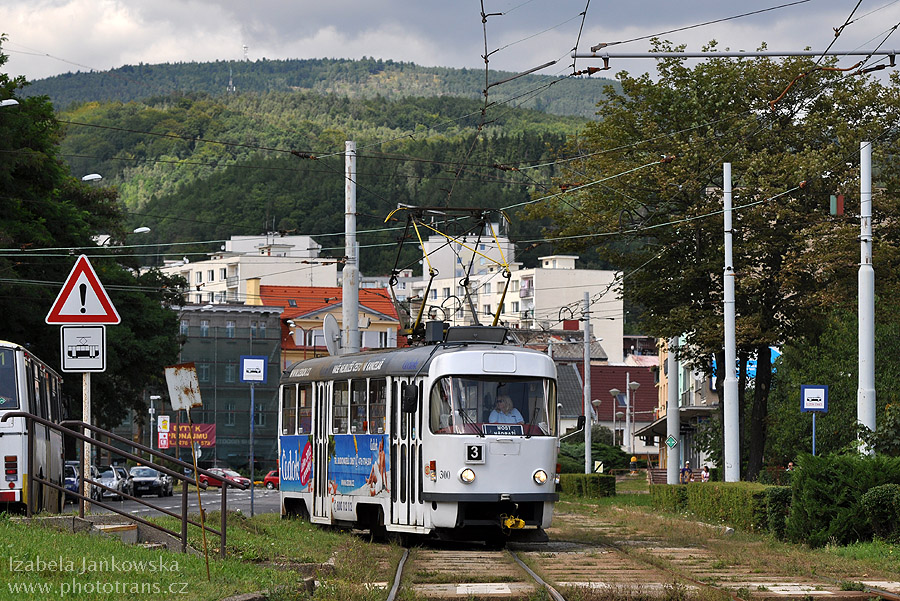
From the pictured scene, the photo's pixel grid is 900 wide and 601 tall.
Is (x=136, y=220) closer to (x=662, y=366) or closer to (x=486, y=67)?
(x=662, y=366)

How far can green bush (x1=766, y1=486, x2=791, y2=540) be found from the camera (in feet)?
72.4

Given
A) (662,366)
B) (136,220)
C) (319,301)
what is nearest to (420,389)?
(662,366)

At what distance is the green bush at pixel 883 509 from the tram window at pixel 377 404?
24.1 ft

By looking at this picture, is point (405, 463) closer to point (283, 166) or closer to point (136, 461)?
point (136, 461)

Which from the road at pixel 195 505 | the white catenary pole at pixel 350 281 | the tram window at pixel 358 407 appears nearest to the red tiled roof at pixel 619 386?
the road at pixel 195 505

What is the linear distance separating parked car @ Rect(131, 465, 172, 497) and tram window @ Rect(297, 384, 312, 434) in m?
28.9

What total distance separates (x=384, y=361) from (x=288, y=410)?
16.3 ft

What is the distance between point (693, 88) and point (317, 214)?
264ft

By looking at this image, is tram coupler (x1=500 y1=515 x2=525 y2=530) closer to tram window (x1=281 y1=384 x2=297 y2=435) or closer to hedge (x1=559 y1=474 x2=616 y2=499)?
tram window (x1=281 y1=384 x2=297 y2=435)

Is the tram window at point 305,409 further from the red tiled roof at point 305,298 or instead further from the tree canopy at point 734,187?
the red tiled roof at point 305,298

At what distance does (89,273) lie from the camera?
1446 centimetres

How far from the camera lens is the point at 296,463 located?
2511 centimetres

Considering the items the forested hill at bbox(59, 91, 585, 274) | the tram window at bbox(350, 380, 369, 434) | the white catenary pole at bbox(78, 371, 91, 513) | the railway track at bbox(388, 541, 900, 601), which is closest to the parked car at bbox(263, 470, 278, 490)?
the forested hill at bbox(59, 91, 585, 274)

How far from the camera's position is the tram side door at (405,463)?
2022cm
